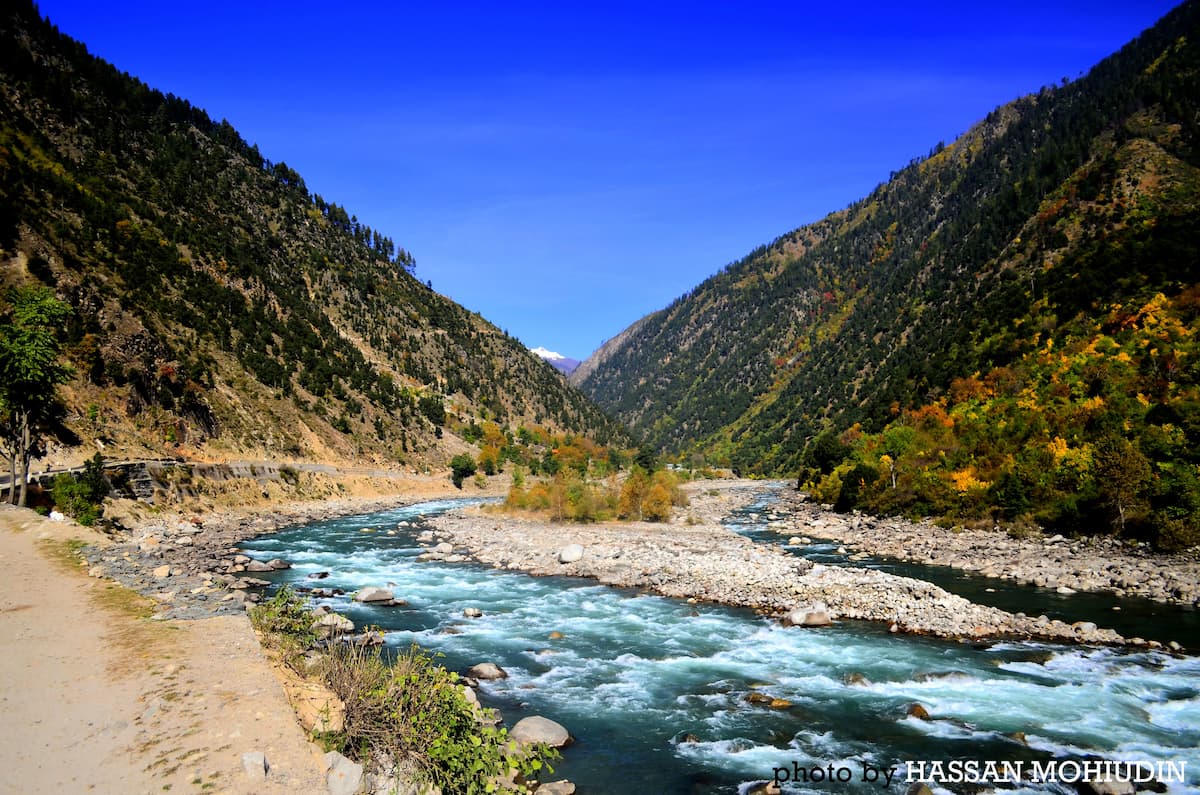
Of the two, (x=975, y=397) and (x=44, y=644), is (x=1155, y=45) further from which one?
(x=44, y=644)

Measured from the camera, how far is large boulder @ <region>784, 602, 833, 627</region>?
20.0 meters

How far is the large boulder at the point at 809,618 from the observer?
65.7 feet

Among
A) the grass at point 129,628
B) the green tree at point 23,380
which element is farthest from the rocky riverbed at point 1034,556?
the green tree at point 23,380

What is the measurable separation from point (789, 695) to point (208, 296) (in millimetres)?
81393

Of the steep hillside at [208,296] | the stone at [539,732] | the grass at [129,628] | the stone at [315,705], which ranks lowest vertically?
the stone at [539,732]

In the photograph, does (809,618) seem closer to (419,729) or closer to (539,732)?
(539,732)

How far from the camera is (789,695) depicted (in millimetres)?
14617

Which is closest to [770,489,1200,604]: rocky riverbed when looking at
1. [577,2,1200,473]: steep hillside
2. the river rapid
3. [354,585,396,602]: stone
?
the river rapid

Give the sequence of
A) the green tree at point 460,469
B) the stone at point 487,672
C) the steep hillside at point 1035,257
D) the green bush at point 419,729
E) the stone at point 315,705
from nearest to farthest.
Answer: the green bush at point 419,729 → the stone at point 315,705 → the stone at point 487,672 → the steep hillside at point 1035,257 → the green tree at point 460,469

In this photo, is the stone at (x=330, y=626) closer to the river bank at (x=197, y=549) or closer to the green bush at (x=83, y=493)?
the river bank at (x=197, y=549)

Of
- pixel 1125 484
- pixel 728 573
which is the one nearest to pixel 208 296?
pixel 728 573

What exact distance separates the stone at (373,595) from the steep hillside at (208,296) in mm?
30341

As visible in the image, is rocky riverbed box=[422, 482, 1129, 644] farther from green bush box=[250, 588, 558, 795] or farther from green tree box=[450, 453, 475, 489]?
green tree box=[450, 453, 475, 489]

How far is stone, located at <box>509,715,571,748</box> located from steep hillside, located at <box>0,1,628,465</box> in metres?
42.9
